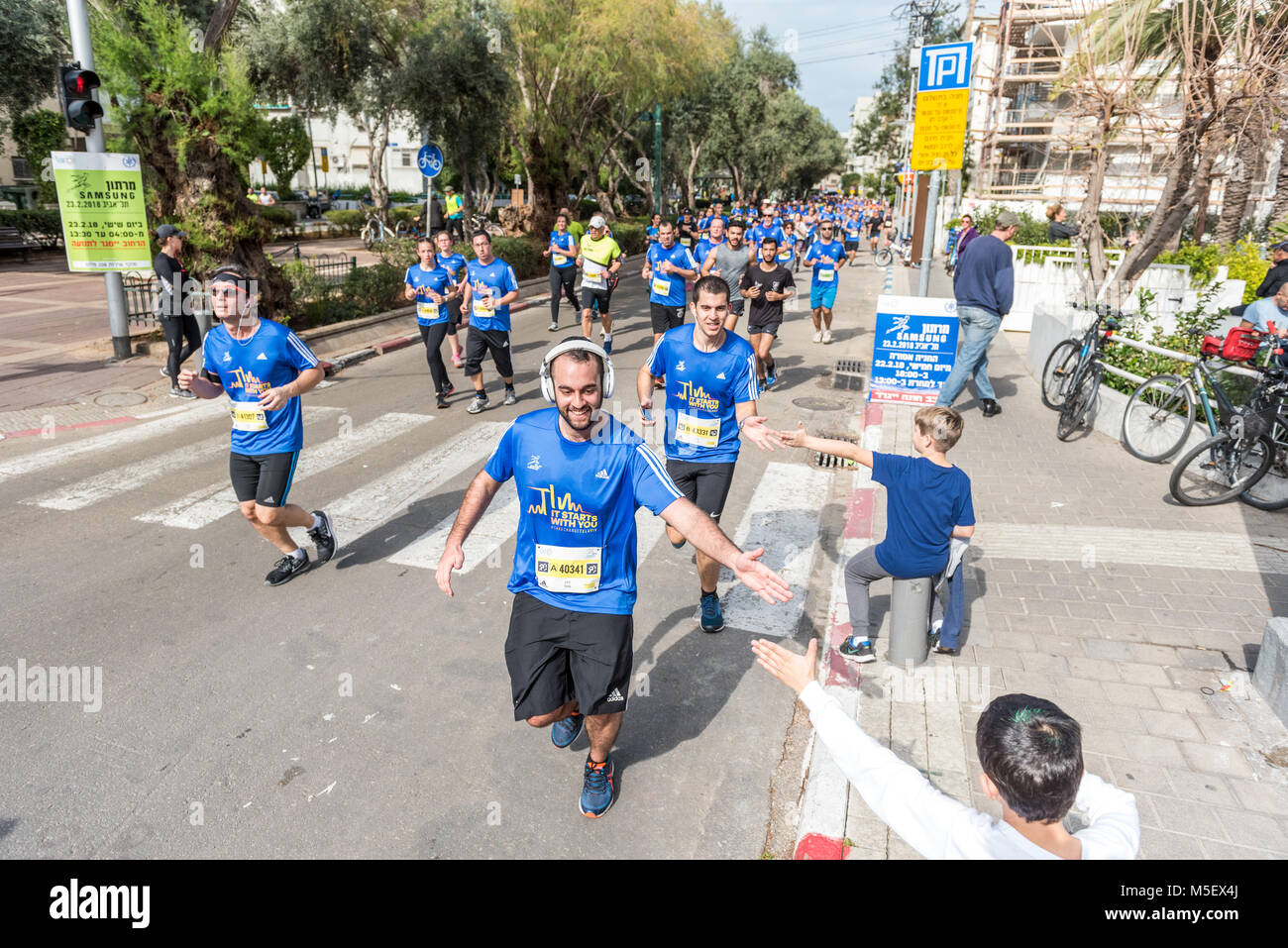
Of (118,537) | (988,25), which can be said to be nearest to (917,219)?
(118,537)

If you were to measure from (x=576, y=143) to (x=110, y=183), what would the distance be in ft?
68.7

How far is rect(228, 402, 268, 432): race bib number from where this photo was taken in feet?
18.2

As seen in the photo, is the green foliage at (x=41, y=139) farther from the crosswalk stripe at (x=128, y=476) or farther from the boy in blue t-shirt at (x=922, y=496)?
the boy in blue t-shirt at (x=922, y=496)

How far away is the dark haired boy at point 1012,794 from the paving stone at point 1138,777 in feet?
5.80

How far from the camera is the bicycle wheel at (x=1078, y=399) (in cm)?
902

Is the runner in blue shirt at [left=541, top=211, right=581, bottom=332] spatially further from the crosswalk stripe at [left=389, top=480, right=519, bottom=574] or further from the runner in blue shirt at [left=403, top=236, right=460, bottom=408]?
the crosswalk stripe at [left=389, top=480, right=519, bottom=574]

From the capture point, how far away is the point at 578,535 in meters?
3.34

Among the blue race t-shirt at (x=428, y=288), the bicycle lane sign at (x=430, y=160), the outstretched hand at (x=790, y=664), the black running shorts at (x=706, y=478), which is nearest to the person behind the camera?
the outstretched hand at (x=790, y=664)

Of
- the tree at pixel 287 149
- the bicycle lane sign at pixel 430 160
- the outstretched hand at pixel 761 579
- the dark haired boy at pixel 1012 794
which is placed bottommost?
the dark haired boy at pixel 1012 794

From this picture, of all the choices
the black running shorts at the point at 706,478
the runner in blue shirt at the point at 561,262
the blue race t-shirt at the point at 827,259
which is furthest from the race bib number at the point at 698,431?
the runner in blue shirt at the point at 561,262

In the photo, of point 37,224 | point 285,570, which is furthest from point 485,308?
point 37,224

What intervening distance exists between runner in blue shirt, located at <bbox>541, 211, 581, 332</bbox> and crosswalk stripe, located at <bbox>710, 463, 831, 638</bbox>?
26.9ft

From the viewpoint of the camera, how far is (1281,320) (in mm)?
8266

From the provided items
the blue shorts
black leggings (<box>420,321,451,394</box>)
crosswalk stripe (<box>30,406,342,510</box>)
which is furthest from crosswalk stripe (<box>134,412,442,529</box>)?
the blue shorts
